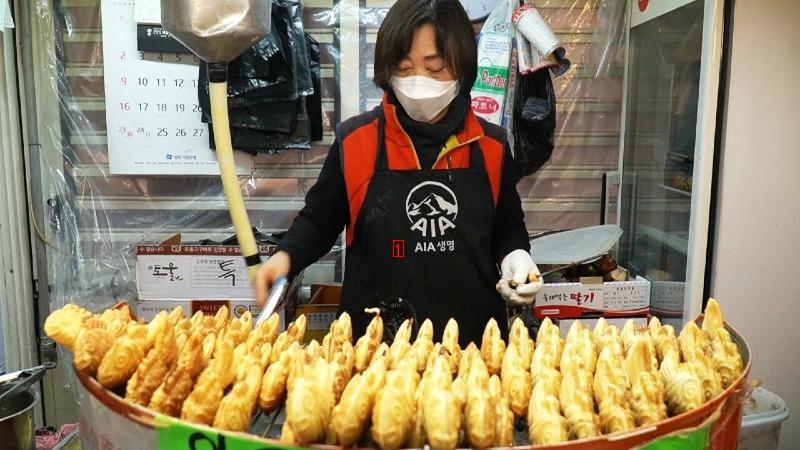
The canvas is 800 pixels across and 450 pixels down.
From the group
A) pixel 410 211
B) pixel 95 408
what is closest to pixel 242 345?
pixel 95 408

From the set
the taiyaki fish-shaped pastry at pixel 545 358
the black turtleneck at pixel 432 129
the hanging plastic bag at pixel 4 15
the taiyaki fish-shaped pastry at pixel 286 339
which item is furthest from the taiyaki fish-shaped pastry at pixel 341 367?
the hanging plastic bag at pixel 4 15

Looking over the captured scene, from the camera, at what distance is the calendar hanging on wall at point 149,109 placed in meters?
2.96

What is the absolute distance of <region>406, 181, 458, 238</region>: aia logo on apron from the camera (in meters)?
1.85

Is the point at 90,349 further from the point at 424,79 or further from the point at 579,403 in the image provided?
the point at 424,79

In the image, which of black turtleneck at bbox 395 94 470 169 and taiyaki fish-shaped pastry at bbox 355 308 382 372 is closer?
taiyaki fish-shaped pastry at bbox 355 308 382 372

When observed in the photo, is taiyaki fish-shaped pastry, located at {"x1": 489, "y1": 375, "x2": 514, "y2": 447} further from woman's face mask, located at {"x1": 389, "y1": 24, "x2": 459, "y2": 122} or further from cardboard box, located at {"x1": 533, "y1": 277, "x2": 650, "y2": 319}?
cardboard box, located at {"x1": 533, "y1": 277, "x2": 650, "y2": 319}

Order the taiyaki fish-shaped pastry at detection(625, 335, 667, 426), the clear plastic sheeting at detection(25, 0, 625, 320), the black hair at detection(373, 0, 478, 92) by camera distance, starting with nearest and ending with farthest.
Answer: the taiyaki fish-shaped pastry at detection(625, 335, 667, 426) < the black hair at detection(373, 0, 478, 92) < the clear plastic sheeting at detection(25, 0, 625, 320)

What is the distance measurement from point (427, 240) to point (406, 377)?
3.08 feet

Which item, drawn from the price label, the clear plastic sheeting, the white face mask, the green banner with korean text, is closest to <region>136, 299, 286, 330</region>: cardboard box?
the clear plastic sheeting

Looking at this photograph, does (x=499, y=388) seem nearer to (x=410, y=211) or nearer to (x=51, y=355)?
(x=410, y=211)

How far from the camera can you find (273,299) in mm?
1408

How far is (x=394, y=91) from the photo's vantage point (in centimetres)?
181

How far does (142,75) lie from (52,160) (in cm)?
62

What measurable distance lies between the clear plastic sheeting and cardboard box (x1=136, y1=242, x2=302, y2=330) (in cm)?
38
